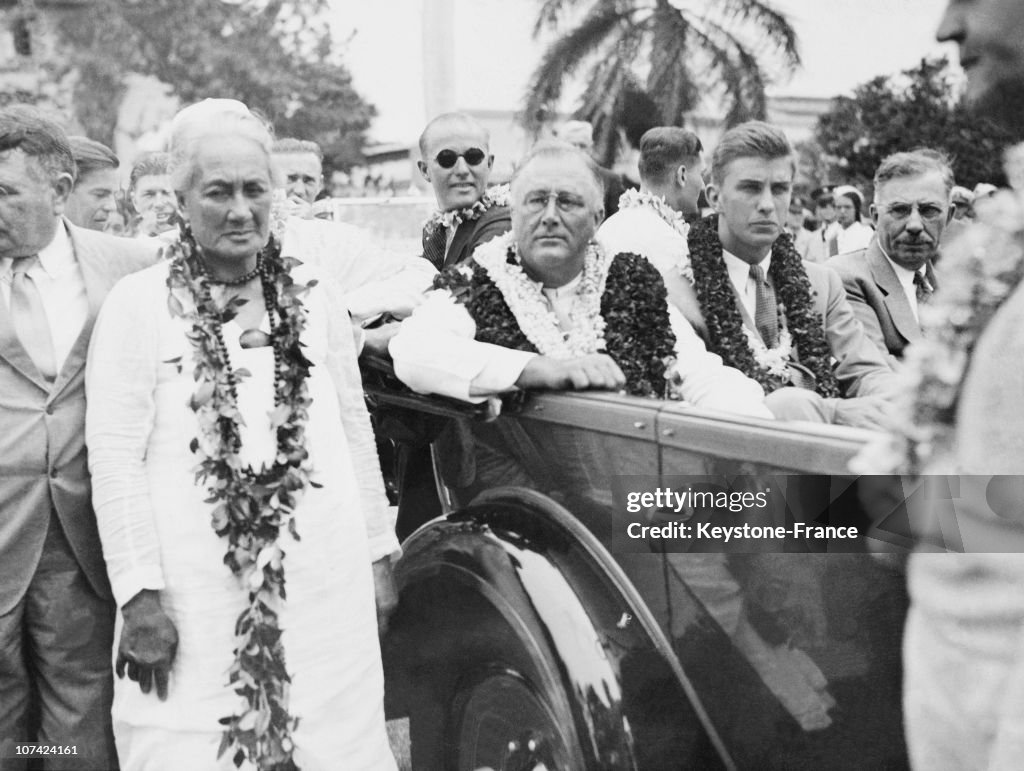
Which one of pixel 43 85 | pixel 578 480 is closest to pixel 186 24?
pixel 43 85

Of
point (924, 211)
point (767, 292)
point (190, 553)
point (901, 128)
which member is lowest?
point (190, 553)

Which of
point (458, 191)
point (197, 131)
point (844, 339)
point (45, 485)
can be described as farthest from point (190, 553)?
point (458, 191)

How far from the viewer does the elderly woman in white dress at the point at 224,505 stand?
2.69m

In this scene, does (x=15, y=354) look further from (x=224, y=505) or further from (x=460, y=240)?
(x=460, y=240)

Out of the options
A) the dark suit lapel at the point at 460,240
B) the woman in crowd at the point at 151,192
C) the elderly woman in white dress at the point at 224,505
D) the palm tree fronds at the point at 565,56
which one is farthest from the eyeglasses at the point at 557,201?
the palm tree fronds at the point at 565,56

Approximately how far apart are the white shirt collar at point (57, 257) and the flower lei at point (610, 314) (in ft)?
3.17

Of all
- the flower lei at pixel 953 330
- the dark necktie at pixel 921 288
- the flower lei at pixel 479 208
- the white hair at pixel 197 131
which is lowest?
the flower lei at pixel 953 330

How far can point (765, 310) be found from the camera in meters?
3.64

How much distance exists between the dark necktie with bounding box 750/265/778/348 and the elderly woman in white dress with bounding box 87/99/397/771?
144 cm

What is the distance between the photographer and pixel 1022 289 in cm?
124

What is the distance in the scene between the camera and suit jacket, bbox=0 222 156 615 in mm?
2801

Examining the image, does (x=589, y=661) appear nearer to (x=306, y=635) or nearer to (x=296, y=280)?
(x=306, y=635)

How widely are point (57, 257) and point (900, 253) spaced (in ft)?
9.74

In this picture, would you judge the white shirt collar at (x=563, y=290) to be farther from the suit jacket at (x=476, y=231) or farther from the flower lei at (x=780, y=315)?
the suit jacket at (x=476, y=231)
